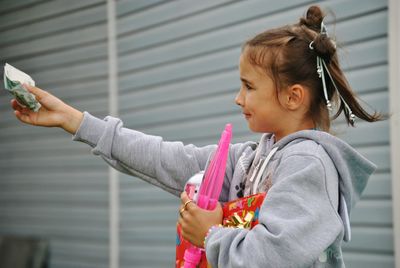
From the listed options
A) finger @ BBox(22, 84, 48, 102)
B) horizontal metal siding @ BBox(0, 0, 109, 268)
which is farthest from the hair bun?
horizontal metal siding @ BBox(0, 0, 109, 268)

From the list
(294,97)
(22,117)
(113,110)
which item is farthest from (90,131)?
(113,110)

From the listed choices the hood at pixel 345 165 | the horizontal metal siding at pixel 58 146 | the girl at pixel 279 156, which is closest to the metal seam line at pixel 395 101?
the girl at pixel 279 156

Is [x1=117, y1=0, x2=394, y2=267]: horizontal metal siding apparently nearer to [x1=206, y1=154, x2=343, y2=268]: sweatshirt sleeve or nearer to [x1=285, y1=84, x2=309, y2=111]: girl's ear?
[x1=285, y1=84, x2=309, y2=111]: girl's ear

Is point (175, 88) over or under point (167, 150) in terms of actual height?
over

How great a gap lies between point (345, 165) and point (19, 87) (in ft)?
4.04

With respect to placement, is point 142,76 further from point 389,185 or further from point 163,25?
point 389,185

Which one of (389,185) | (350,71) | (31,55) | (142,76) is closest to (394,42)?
(350,71)

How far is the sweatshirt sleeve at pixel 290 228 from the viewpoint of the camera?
1.57 meters

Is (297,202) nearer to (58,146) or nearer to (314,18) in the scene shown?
(314,18)

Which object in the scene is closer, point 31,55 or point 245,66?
point 245,66

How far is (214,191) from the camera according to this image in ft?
6.12

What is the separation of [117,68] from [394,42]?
113 inches

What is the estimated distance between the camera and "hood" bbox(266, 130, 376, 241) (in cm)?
174

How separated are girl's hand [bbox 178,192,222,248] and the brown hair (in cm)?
48
